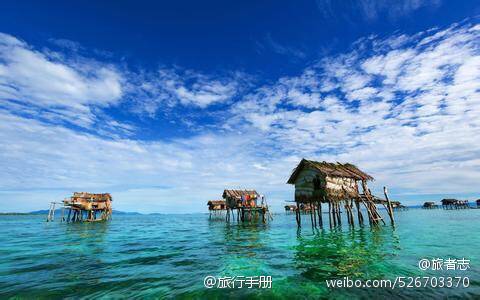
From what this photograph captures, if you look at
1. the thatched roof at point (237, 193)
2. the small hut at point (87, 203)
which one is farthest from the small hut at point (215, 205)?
the small hut at point (87, 203)

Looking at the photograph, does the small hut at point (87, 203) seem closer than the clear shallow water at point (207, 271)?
No

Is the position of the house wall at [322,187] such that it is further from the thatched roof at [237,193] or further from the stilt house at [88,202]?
the stilt house at [88,202]

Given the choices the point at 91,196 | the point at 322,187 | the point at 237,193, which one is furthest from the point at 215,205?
the point at 322,187

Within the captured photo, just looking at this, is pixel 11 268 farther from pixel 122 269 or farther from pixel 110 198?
pixel 110 198

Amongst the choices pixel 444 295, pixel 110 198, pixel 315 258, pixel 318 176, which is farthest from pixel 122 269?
pixel 110 198

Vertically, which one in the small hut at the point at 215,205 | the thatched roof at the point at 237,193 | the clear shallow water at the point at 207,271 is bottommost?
the clear shallow water at the point at 207,271

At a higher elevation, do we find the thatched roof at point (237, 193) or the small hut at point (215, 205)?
the thatched roof at point (237, 193)

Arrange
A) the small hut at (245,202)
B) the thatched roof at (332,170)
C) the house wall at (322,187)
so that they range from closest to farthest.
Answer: the house wall at (322,187)
the thatched roof at (332,170)
the small hut at (245,202)

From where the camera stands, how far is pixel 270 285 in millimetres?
9492

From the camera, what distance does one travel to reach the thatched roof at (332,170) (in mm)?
25547

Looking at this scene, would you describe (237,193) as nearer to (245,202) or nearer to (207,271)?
(245,202)

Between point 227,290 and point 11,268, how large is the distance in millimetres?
11205

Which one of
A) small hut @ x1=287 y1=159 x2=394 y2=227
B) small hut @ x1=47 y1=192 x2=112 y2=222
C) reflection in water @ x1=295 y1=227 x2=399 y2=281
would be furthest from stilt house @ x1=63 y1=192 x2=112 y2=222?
reflection in water @ x1=295 y1=227 x2=399 y2=281

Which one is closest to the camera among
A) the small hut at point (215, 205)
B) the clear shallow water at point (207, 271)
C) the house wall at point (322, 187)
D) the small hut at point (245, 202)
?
the clear shallow water at point (207, 271)
